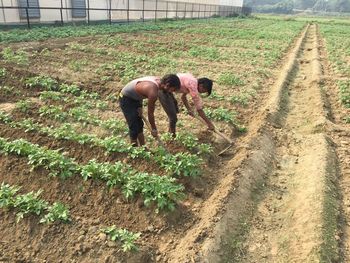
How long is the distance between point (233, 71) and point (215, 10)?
46995 mm

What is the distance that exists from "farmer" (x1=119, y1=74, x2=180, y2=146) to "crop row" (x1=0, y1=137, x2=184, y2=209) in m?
0.83

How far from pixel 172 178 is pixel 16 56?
9477mm

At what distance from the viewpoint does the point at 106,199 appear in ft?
16.4

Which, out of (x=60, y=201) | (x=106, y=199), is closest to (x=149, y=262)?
(x=106, y=199)

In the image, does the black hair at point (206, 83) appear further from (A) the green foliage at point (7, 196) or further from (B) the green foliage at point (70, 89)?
(B) the green foliage at point (70, 89)

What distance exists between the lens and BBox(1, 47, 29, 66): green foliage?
11948 mm

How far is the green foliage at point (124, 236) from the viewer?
4048 mm

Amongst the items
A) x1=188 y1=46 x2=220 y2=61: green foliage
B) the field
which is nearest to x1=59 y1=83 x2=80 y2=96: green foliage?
the field

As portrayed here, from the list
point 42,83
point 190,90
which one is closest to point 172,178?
point 190,90

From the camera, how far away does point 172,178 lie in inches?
204

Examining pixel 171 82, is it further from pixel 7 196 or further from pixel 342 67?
pixel 342 67

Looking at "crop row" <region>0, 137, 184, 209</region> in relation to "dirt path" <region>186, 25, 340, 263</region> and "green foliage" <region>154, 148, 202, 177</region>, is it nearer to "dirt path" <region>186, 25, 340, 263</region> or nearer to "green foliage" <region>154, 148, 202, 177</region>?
"green foliage" <region>154, 148, 202, 177</region>

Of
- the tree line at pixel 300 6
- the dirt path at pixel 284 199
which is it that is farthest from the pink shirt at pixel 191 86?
the tree line at pixel 300 6

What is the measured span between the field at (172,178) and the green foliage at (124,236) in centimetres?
1
